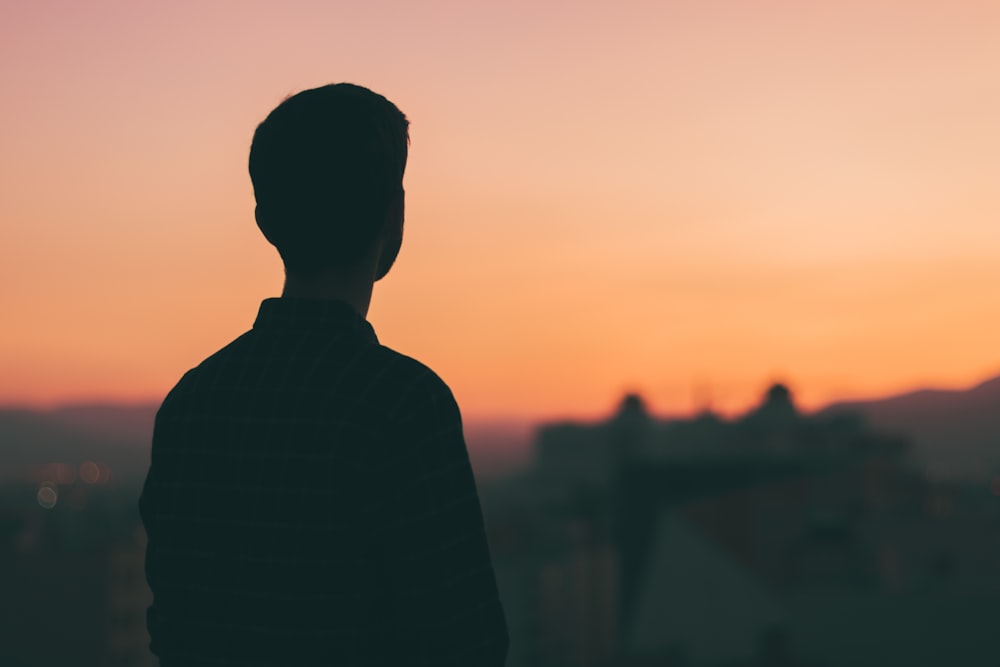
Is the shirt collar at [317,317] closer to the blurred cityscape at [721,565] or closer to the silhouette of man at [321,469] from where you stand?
the silhouette of man at [321,469]

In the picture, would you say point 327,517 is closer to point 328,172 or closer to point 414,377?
point 414,377

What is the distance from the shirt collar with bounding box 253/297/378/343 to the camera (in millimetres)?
1799

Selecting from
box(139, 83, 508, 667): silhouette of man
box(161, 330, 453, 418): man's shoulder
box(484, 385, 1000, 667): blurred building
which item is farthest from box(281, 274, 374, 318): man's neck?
box(484, 385, 1000, 667): blurred building

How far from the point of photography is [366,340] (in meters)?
1.77

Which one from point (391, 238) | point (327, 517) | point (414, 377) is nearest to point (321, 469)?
point (327, 517)

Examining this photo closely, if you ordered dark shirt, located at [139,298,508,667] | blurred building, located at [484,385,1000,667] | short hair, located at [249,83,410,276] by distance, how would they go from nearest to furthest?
dark shirt, located at [139,298,508,667] < short hair, located at [249,83,410,276] < blurred building, located at [484,385,1000,667]

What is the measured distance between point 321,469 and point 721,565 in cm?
5425

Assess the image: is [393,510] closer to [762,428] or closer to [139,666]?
[139,666]

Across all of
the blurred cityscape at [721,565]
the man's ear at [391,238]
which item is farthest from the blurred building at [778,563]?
the man's ear at [391,238]

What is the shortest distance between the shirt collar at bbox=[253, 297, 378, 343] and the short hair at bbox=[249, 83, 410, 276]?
0.20 feet

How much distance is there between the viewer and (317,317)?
181cm

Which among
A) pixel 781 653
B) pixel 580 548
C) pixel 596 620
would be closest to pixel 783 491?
pixel 781 653

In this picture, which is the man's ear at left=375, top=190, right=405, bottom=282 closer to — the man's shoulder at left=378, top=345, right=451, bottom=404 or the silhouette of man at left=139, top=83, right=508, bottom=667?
the silhouette of man at left=139, top=83, right=508, bottom=667

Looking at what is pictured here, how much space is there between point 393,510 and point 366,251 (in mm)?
442
